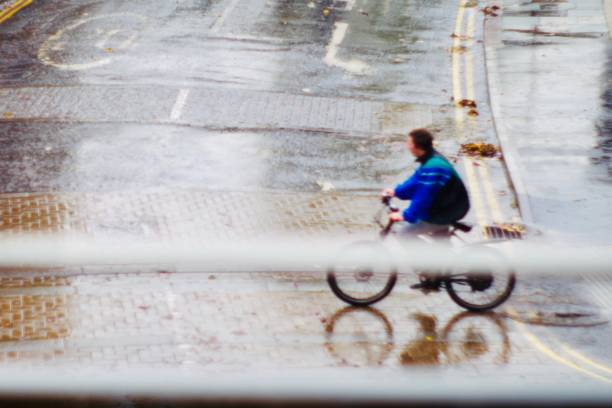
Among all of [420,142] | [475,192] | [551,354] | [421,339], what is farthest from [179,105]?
[551,354]

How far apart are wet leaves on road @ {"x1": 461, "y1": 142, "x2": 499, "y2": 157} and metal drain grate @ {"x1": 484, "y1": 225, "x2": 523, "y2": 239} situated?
271 cm

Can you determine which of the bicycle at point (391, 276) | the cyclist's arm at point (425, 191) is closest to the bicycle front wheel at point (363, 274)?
the bicycle at point (391, 276)

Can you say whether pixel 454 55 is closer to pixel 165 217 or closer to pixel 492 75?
pixel 492 75

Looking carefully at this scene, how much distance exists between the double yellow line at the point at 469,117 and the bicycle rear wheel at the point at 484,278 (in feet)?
6.52

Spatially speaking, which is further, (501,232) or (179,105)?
(179,105)

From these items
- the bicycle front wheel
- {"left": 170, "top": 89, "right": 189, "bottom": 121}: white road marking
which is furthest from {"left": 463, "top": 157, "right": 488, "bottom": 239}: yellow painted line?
{"left": 170, "top": 89, "right": 189, "bottom": 121}: white road marking

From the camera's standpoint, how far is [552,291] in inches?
371

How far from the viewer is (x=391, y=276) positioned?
28.7ft

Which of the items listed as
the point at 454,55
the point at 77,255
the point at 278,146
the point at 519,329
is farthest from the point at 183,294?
the point at 454,55

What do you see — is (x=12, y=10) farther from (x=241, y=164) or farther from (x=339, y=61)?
(x=241, y=164)

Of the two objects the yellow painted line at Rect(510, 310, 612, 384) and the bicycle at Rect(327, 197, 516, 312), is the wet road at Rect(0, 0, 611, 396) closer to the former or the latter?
the yellow painted line at Rect(510, 310, 612, 384)

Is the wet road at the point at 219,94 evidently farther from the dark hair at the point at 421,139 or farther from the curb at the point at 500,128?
the dark hair at the point at 421,139

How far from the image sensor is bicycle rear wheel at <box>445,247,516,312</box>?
8695 millimetres

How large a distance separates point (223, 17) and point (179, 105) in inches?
228
